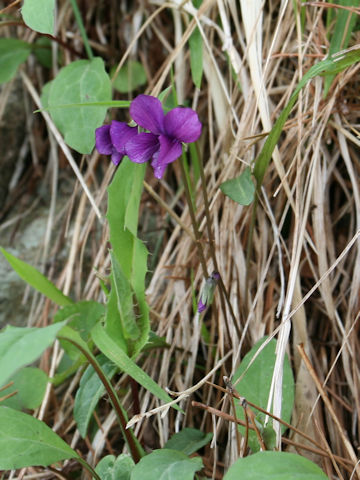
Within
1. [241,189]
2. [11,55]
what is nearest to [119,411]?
[241,189]

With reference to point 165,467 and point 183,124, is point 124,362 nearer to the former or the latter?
point 165,467

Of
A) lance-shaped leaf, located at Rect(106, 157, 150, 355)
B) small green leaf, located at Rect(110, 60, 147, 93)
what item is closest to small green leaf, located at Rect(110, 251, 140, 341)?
lance-shaped leaf, located at Rect(106, 157, 150, 355)

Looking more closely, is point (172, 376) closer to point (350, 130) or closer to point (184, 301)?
point (184, 301)

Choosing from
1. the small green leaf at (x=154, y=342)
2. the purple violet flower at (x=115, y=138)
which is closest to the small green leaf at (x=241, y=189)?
the purple violet flower at (x=115, y=138)

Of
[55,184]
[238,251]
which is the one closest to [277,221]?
[238,251]

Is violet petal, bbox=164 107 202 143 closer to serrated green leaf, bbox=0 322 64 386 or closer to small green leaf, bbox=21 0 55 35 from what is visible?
small green leaf, bbox=21 0 55 35

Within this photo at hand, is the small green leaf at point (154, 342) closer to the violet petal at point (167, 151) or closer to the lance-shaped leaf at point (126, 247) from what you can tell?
the lance-shaped leaf at point (126, 247)
